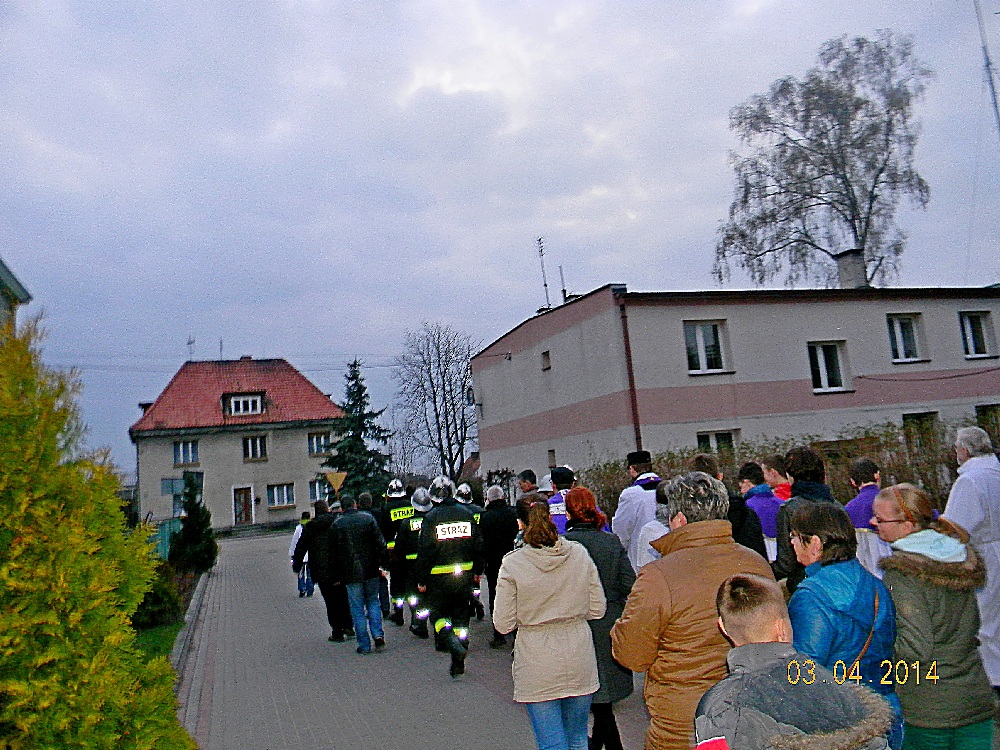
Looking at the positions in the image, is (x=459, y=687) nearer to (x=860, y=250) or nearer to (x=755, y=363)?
(x=755, y=363)

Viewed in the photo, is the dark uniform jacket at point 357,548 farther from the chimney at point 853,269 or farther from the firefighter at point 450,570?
Result: the chimney at point 853,269

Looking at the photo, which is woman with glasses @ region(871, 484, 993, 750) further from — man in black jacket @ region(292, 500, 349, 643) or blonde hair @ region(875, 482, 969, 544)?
man in black jacket @ region(292, 500, 349, 643)

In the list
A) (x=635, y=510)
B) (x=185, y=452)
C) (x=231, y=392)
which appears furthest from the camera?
(x=231, y=392)

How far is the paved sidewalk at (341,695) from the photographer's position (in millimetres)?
6672

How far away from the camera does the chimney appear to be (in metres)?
28.4

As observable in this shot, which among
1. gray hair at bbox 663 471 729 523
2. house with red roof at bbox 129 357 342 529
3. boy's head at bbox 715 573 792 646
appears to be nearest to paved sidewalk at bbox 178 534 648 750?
gray hair at bbox 663 471 729 523

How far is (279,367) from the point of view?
5319 centimetres

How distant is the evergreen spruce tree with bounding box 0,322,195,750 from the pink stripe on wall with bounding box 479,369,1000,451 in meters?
19.4

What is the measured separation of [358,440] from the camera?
3941 centimetres

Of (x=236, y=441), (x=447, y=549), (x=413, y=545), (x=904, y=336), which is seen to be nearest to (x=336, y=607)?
(x=413, y=545)

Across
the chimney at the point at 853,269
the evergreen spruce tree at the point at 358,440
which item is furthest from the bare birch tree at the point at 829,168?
the evergreen spruce tree at the point at 358,440

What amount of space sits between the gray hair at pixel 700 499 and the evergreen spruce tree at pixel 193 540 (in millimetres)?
20919

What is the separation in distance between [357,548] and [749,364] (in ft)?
53.5
